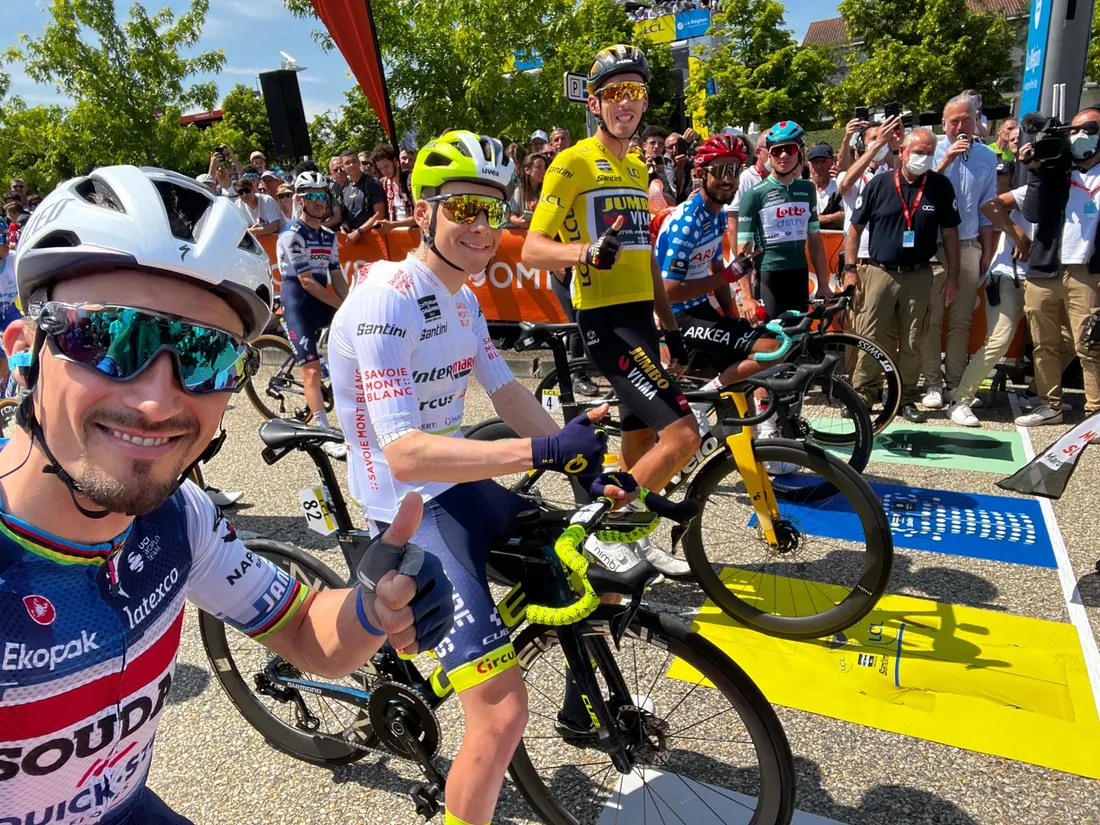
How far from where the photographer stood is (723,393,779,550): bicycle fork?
3.61 m

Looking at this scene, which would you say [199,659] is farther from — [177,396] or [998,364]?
[998,364]

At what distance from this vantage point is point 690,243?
4.70 m

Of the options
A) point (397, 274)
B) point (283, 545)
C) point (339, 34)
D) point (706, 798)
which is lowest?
point (706, 798)

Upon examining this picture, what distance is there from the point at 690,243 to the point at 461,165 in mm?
2503

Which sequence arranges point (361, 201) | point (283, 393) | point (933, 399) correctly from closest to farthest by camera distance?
point (933, 399) < point (283, 393) < point (361, 201)

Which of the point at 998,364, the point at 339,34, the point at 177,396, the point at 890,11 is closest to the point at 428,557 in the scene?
the point at 177,396

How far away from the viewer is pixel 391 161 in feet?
36.1

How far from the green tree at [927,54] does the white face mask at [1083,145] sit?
3754cm

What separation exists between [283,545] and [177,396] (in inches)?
68.0

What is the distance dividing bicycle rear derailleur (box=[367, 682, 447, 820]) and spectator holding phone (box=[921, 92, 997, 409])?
20.9 feet

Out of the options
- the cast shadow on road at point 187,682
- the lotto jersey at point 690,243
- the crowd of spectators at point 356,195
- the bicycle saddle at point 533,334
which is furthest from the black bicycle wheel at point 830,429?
the crowd of spectators at point 356,195

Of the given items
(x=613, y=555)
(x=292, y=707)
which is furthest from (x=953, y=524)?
(x=292, y=707)

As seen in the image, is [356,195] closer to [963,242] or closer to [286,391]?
[286,391]

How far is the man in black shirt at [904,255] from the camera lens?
21.6 feet
